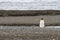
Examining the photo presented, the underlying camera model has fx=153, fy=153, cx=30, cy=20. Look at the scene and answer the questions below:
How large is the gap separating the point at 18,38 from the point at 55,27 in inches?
16.0

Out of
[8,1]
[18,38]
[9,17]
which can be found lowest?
[18,38]

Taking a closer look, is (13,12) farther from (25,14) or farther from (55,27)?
(55,27)

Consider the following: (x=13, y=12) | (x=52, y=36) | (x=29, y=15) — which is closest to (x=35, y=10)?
(x=29, y=15)

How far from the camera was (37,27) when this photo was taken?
1456 mm

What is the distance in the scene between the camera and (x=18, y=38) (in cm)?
161

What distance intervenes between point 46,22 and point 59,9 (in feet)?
0.59

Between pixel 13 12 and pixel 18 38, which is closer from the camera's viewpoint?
pixel 13 12

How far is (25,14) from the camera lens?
1.53 m

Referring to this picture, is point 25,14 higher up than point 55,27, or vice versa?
point 25,14

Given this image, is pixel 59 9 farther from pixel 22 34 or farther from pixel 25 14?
pixel 22 34

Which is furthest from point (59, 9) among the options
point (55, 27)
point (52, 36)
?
point (52, 36)

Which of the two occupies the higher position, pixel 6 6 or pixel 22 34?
pixel 6 6

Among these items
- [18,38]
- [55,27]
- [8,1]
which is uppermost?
[8,1]

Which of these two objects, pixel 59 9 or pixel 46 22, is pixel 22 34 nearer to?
pixel 46 22
